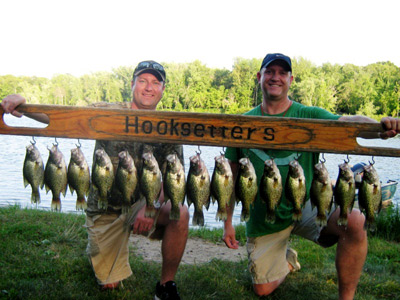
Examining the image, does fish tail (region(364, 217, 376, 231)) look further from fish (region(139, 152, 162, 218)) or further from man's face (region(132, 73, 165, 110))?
man's face (region(132, 73, 165, 110))

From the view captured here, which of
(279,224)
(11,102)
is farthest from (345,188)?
(11,102)

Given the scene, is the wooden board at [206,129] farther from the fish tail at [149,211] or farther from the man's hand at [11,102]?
the fish tail at [149,211]

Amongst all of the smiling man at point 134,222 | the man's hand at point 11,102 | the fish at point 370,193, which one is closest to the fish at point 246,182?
the smiling man at point 134,222

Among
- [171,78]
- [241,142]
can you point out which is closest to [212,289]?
[241,142]

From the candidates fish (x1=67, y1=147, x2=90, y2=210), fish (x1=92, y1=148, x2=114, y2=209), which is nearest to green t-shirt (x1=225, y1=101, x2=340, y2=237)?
fish (x1=92, y1=148, x2=114, y2=209)

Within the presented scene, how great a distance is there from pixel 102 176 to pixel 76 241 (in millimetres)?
2291

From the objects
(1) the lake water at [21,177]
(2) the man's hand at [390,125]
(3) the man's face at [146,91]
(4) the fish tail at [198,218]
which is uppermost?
(3) the man's face at [146,91]

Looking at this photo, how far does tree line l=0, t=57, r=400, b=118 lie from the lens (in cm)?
5419

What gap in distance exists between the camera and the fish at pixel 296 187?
3205mm

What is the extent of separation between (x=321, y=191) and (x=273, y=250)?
4.59ft

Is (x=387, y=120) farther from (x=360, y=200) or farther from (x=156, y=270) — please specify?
(x=156, y=270)

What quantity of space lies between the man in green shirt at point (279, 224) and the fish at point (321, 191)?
1.56 feet

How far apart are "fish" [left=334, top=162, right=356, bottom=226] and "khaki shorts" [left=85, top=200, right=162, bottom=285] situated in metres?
2.02

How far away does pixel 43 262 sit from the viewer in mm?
4320
